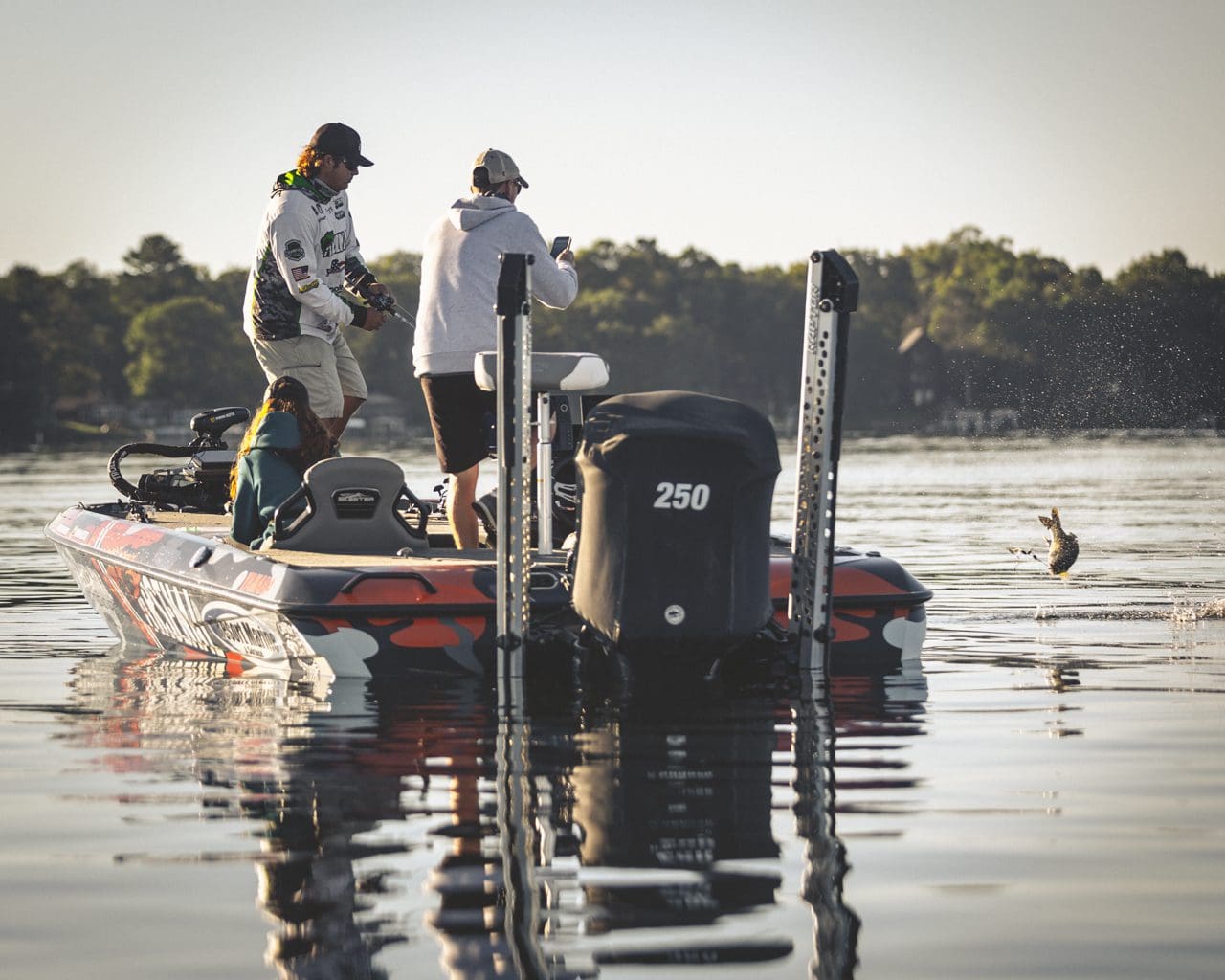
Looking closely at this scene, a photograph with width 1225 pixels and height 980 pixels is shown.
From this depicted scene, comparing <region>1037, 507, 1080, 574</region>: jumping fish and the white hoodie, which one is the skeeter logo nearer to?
the white hoodie

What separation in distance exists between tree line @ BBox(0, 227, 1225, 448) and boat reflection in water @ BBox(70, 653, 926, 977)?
10639 cm

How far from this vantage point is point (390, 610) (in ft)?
26.9

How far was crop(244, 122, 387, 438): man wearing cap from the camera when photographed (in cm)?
982

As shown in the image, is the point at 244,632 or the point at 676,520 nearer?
the point at 676,520

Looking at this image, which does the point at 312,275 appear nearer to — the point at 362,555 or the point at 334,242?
the point at 334,242

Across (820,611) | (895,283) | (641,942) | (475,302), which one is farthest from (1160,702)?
(895,283)

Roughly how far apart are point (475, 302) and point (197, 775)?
3.03m

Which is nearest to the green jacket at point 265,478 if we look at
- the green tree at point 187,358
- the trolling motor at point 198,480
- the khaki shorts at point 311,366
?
the khaki shorts at point 311,366

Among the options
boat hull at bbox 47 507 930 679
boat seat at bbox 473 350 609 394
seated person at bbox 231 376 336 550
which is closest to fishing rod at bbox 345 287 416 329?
seated person at bbox 231 376 336 550

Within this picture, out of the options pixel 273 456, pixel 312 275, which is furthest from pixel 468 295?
pixel 273 456

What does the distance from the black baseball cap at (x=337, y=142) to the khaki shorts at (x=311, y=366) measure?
2.84 ft

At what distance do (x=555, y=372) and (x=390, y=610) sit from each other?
1140 millimetres

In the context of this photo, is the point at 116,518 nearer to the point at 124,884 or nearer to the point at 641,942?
the point at 124,884

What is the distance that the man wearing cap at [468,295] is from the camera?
9141 mm
